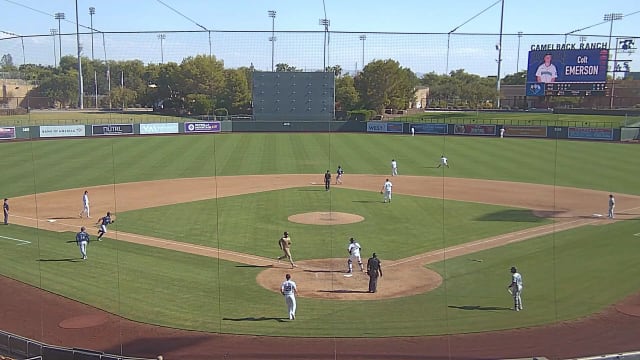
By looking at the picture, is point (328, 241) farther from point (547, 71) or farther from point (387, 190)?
point (547, 71)

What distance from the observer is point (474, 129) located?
67.4m

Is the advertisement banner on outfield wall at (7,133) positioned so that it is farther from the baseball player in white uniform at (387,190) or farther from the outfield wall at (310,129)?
the baseball player in white uniform at (387,190)

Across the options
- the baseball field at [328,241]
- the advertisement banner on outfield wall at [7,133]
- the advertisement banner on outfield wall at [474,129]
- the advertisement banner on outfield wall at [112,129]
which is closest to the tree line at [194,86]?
the advertisement banner on outfield wall at [112,129]

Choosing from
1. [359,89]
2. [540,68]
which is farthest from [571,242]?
[359,89]

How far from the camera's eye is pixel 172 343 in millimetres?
13758

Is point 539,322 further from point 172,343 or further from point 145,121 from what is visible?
point 145,121

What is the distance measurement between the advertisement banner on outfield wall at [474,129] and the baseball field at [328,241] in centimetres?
1852

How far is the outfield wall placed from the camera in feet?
198

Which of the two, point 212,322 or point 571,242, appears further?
point 571,242

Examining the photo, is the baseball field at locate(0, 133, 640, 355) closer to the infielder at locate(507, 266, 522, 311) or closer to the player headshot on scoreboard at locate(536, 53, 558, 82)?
the infielder at locate(507, 266, 522, 311)

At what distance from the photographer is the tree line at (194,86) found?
52.3 meters

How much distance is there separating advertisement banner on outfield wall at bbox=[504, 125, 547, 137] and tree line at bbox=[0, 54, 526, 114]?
20.5 metres

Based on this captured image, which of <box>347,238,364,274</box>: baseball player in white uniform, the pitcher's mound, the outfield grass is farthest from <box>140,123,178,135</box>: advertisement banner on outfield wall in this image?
<box>347,238,364,274</box>: baseball player in white uniform

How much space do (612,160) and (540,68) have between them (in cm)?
1079
